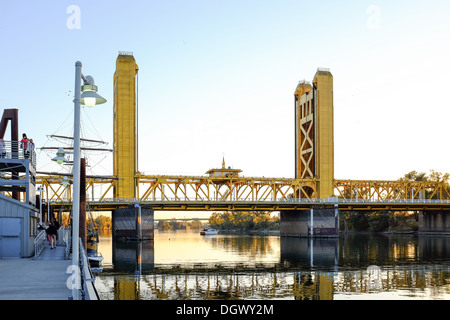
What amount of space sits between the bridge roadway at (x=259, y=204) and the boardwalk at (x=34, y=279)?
64.5 meters

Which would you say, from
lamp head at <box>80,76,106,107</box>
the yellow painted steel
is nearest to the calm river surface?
lamp head at <box>80,76,106,107</box>

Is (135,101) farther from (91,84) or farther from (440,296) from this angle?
(91,84)

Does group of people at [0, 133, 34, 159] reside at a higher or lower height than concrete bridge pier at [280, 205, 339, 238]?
higher

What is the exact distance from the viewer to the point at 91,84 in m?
14.1

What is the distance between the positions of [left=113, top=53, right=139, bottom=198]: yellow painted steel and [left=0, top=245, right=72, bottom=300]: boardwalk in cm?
6834

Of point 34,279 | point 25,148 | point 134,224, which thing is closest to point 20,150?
point 25,148

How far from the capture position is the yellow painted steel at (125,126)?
9531 cm

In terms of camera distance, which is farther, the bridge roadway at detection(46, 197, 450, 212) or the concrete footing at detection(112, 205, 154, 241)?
the bridge roadway at detection(46, 197, 450, 212)

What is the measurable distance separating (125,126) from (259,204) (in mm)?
Answer: 29338

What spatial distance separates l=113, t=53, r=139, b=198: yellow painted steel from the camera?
9531 centimetres

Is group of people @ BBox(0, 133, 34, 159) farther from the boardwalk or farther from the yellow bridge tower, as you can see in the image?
the yellow bridge tower

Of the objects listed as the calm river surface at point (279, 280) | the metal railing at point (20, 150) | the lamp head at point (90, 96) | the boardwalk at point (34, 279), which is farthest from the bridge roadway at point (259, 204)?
the lamp head at point (90, 96)

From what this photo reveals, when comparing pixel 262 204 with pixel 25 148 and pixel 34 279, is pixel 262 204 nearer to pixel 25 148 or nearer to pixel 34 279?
pixel 25 148
